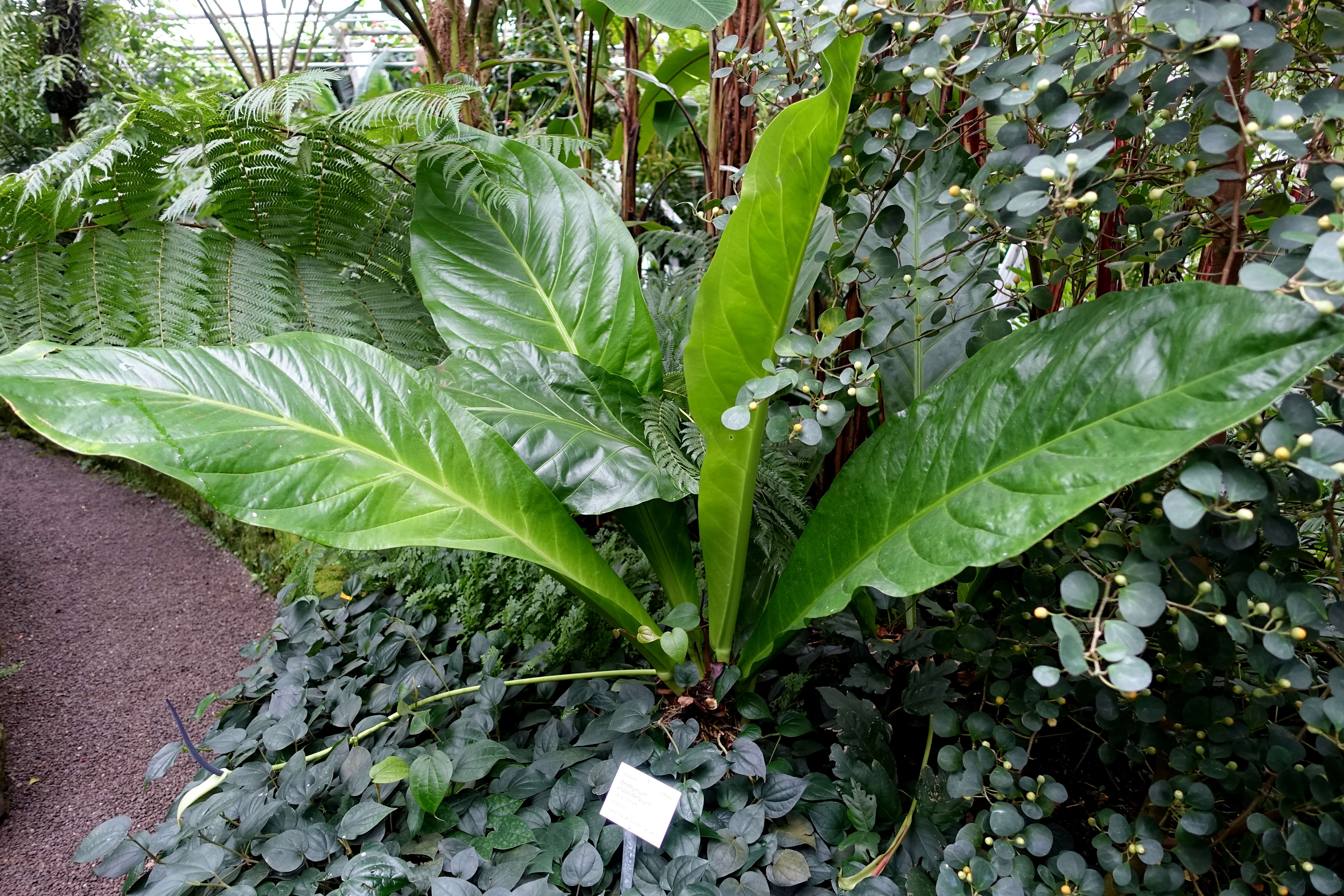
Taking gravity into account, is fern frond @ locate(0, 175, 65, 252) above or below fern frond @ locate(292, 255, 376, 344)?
above

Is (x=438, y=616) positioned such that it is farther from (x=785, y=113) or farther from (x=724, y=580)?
(x=785, y=113)

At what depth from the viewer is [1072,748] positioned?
35.4 inches

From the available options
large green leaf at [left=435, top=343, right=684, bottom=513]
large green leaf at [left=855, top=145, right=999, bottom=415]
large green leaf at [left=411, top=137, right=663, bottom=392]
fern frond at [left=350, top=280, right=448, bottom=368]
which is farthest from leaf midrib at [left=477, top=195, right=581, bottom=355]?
large green leaf at [left=855, top=145, right=999, bottom=415]

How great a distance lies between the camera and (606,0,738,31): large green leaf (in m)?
0.96

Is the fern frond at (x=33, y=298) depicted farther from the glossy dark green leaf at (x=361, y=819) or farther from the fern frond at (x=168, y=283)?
the glossy dark green leaf at (x=361, y=819)

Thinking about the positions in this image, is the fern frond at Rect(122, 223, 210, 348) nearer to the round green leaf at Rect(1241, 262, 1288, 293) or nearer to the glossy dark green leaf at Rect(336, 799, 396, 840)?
the glossy dark green leaf at Rect(336, 799, 396, 840)

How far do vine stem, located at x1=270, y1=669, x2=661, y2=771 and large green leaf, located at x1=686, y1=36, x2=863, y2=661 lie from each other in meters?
0.22

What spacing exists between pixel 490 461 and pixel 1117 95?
65cm

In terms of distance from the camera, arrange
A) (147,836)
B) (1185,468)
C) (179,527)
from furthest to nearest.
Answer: (179,527) < (147,836) < (1185,468)

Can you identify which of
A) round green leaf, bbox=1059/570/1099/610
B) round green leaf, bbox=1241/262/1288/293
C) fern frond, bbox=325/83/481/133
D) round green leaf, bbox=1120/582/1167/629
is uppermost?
fern frond, bbox=325/83/481/133

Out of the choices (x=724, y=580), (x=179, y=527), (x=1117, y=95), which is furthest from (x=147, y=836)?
(x=179, y=527)

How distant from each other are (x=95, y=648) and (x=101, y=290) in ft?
4.77

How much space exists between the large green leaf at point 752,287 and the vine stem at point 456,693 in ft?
0.72

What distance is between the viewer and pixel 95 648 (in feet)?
6.60
